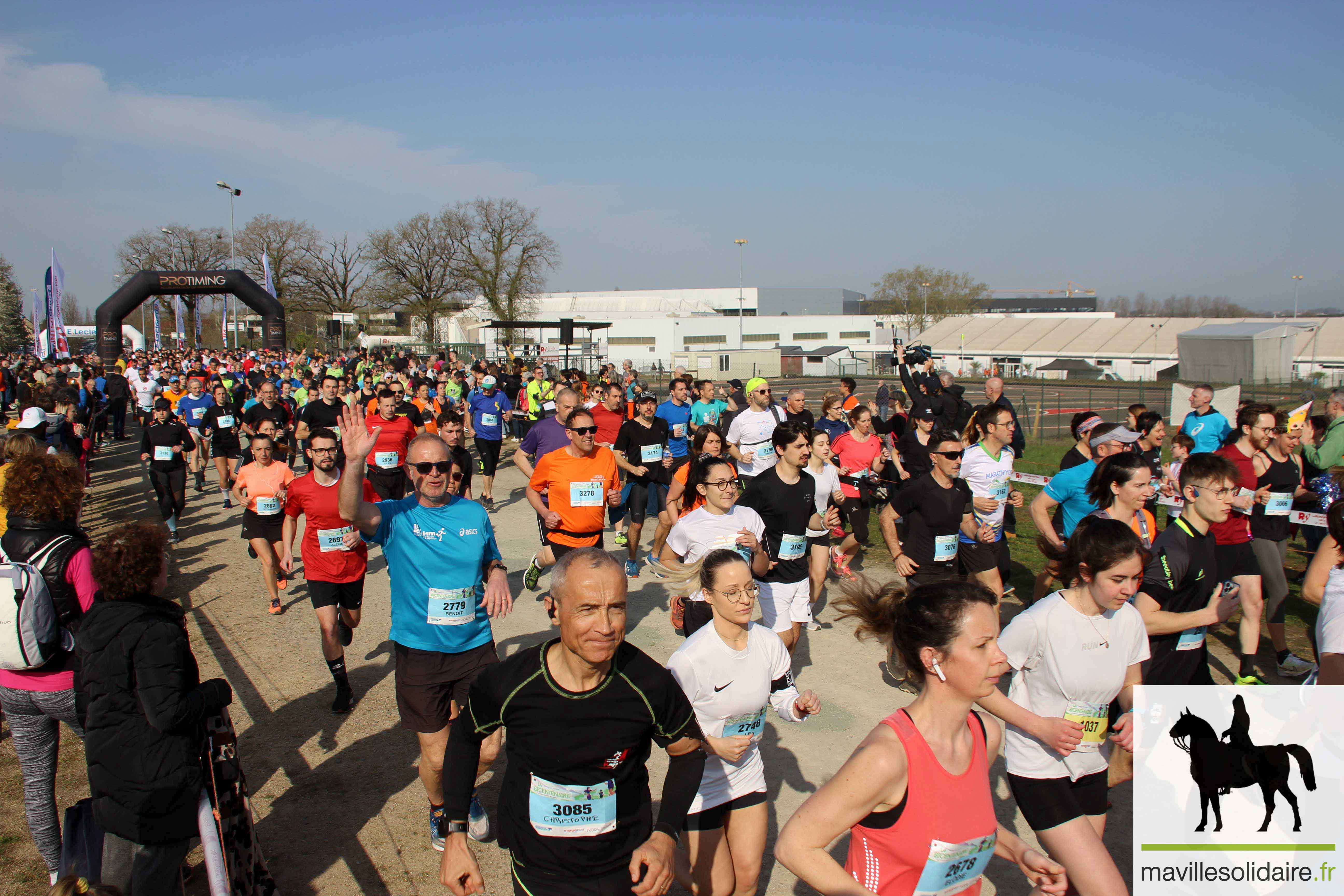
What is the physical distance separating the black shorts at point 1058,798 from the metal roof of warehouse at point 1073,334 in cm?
5731

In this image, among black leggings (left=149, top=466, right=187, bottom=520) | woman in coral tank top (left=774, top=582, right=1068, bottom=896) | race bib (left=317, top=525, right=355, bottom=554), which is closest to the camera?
woman in coral tank top (left=774, top=582, right=1068, bottom=896)

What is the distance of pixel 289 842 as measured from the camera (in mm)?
4070

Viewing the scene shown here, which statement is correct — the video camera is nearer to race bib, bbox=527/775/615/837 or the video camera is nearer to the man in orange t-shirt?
the man in orange t-shirt

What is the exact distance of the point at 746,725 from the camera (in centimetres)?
327

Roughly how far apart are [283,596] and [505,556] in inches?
100

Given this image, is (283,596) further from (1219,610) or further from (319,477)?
(1219,610)

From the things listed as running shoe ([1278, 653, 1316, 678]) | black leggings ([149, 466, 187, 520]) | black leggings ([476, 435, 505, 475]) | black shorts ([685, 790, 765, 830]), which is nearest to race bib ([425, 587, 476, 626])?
black shorts ([685, 790, 765, 830])

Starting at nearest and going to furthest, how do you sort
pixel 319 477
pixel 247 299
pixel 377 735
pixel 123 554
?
pixel 123 554
pixel 377 735
pixel 319 477
pixel 247 299

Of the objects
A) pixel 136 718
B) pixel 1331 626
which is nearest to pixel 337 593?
pixel 136 718

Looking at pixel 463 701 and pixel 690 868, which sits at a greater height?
pixel 463 701

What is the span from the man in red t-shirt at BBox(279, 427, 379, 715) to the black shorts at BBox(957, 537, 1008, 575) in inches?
174

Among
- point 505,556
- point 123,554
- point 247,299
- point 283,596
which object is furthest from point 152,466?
point 247,299

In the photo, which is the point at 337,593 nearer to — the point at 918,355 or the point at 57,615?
the point at 57,615

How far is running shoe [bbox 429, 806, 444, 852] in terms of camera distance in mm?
3971
